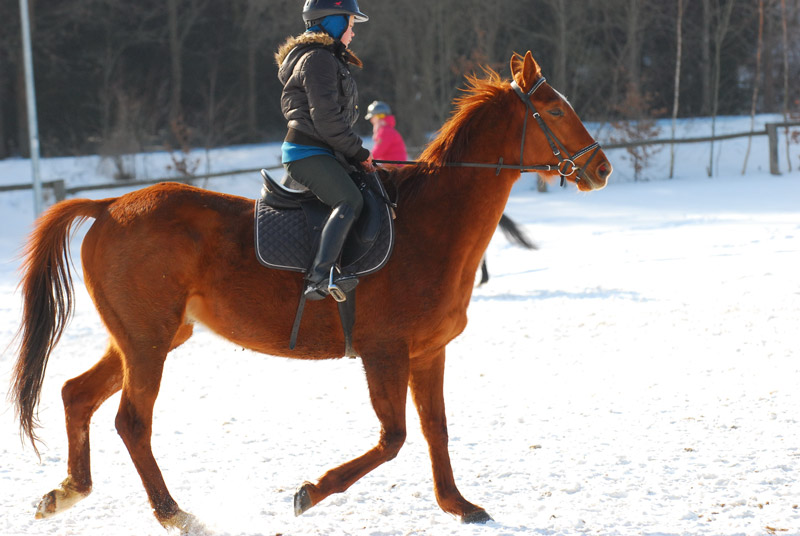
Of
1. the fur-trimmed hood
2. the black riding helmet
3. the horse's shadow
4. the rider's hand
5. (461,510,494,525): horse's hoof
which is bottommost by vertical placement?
the horse's shadow

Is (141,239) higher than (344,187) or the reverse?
the reverse

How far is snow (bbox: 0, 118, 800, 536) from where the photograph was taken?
423 centimetres

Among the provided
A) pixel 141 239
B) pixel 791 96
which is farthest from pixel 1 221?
pixel 791 96

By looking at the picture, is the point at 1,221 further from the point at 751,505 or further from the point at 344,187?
the point at 751,505

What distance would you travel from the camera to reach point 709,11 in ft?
89.9

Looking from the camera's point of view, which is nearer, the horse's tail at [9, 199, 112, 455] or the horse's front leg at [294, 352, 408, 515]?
the horse's front leg at [294, 352, 408, 515]

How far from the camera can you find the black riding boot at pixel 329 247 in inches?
157

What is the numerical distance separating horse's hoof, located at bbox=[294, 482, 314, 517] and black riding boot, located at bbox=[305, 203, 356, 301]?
3.04 feet

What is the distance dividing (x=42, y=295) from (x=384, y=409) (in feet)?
6.43

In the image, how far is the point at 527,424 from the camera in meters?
5.69

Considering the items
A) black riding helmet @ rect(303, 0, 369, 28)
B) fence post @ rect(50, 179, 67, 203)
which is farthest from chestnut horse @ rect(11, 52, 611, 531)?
fence post @ rect(50, 179, 67, 203)

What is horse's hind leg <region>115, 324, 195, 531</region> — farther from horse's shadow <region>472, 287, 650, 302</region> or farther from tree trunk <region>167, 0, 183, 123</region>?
tree trunk <region>167, 0, 183, 123</region>

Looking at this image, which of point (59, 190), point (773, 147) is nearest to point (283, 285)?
point (59, 190)

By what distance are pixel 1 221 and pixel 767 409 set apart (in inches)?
697
